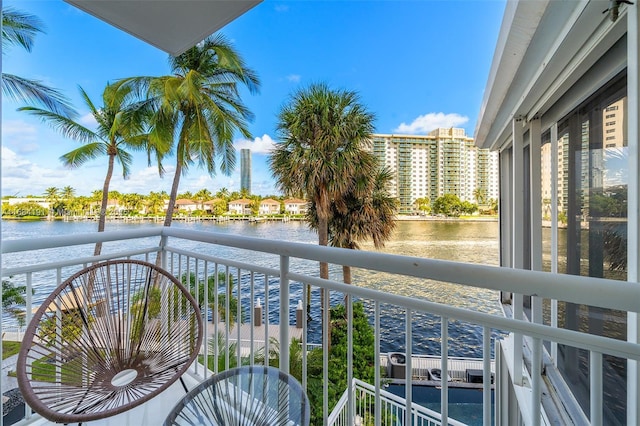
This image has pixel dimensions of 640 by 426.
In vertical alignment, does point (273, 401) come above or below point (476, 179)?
below

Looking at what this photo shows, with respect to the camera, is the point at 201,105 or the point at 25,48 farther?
the point at 201,105

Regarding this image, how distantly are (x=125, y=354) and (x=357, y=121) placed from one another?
963cm

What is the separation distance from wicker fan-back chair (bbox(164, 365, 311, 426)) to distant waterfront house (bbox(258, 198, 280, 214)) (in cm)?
1094

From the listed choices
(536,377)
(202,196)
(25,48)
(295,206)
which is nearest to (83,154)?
(25,48)

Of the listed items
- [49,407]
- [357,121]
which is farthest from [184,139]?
[49,407]

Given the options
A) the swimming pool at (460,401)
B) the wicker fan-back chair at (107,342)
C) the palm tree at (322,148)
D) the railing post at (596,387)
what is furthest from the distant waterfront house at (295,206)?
the railing post at (596,387)

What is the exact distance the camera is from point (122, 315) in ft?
5.30

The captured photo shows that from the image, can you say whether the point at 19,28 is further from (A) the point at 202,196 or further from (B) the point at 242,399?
(B) the point at 242,399

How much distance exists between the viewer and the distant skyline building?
1573 centimetres

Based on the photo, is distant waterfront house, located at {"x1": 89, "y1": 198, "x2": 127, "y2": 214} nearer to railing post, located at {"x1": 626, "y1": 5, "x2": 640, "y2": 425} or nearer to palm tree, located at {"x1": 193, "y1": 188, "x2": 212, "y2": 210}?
palm tree, located at {"x1": 193, "y1": 188, "x2": 212, "y2": 210}

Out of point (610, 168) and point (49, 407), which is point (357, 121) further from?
point (49, 407)

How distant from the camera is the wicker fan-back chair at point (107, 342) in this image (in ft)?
3.89

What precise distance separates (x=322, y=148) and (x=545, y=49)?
8451mm

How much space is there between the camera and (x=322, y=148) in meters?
9.77
